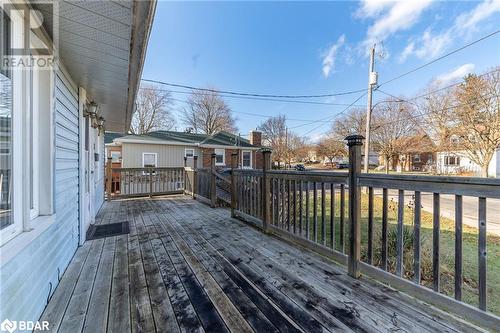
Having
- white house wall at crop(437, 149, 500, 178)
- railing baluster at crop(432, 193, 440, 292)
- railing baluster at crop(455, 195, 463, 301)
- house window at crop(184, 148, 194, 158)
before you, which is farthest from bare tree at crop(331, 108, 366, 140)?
railing baluster at crop(455, 195, 463, 301)

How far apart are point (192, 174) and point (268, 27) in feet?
29.2

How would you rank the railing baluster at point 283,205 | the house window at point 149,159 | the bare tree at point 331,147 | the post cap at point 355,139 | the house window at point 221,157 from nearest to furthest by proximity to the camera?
the post cap at point 355,139 → the railing baluster at point 283,205 → the house window at point 149,159 → the house window at point 221,157 → the bare tree at point 331,147

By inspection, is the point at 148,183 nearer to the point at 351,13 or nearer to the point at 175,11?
the point at 175,11

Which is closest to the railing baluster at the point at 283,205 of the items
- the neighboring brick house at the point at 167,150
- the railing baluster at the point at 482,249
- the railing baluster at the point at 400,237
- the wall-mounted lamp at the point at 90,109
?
the railing baluster at the point at 400,237

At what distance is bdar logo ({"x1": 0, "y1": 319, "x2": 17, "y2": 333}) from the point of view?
1.13 m

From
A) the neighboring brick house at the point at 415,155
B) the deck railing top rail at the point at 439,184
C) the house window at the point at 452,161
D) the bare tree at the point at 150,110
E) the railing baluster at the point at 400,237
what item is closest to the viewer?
the deck railing top rail at the point at 439,184

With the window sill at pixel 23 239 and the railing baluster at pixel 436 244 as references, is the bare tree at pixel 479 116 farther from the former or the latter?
the window sill at pixel 23 239

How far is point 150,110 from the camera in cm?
2100

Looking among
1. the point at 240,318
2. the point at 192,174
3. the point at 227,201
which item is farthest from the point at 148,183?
the point at 240,318

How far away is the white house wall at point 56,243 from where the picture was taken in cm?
123

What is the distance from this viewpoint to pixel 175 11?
7.11 metres

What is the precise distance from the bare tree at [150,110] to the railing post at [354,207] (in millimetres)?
21210

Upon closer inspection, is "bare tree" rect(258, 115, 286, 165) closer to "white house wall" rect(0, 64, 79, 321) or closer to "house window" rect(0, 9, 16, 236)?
"white house wall" rect(0, 64, 79, 321)

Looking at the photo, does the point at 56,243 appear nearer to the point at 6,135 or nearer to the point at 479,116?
the point at 6,135
